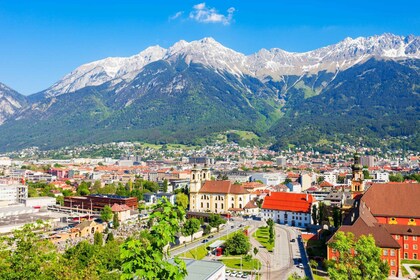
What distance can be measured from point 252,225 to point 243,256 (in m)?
22.3

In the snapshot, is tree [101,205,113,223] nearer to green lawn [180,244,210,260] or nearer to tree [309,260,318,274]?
green lawn [180,244,210,260]

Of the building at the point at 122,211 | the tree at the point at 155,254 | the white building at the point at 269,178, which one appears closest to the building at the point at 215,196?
the building at the point at 122,211

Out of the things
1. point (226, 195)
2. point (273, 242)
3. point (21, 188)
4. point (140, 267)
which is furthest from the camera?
point (21, 188)

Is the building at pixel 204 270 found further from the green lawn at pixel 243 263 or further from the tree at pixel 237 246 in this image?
the tree at pixel 237 246

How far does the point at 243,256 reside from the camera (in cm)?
5038

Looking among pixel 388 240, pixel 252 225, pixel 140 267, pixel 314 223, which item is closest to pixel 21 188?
pixel 252 225

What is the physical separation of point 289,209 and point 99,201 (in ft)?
148

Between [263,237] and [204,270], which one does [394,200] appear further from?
[204,270]

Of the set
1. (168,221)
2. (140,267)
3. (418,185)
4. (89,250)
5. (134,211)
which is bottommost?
(134,211)

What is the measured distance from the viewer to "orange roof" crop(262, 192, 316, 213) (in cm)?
7262

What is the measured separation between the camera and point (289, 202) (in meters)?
74.8

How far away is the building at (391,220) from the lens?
4187cm

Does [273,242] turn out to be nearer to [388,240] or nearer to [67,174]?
[388,240]

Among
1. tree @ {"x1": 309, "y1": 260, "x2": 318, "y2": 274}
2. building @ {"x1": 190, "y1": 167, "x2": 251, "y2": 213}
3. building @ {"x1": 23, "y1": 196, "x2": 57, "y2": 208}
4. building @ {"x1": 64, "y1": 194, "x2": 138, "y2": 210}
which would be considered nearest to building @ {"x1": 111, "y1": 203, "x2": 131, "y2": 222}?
building @ {"x1": 64, "y1": 194, "x2": 138, "y2": 210}
